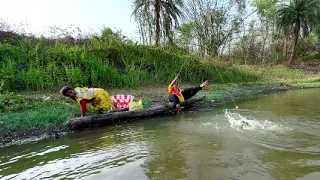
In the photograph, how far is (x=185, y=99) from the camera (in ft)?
35.4

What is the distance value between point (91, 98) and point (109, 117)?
2.28 feet

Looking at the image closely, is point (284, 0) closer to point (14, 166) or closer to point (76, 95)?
point (76, 95)

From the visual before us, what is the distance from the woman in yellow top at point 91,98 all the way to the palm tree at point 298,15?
2597cm

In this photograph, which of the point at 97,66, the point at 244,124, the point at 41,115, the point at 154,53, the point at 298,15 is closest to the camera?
the point at 244,124

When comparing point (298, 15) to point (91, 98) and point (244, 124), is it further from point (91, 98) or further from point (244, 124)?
point (91, 98)

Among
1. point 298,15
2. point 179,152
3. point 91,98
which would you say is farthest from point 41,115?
point 298,15

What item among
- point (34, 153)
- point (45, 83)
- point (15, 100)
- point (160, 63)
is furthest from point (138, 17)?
point (34, 153)

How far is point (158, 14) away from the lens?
20.9 meters

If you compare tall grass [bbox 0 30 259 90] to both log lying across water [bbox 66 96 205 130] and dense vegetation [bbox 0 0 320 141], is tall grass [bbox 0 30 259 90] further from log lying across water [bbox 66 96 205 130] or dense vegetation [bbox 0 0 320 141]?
log lying across water [bbox 66 96 205 130]

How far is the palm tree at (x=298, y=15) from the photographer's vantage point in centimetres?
2930

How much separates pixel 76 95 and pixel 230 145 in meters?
4.05

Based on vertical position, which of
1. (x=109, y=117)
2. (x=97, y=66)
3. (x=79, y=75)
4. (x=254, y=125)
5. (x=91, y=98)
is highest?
(x=97, y=66)

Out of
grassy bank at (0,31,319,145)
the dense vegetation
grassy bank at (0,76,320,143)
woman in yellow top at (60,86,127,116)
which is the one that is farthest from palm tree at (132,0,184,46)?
woman in yellow top at (60,86,127,116)

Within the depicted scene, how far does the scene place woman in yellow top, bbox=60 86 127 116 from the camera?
7867 mm
